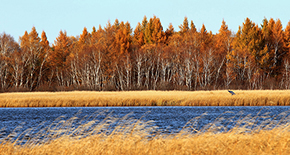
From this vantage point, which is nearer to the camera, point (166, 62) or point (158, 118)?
point (158, 118)

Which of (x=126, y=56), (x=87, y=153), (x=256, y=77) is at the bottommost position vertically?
(x=87, y=153)

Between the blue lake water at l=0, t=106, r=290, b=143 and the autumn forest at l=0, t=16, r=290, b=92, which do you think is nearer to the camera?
the blue lake water at l=0, t=106, r=290, b=143

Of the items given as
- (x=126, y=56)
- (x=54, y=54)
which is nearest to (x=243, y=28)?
(x=126, y=56)

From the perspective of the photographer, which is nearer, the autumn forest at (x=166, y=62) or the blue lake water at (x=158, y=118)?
the blue lake water at (x=158, y=118)

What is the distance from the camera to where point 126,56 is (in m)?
65.0

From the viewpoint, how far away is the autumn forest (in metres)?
62.2

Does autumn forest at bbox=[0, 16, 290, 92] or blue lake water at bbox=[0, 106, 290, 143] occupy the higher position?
autumn forest at bbox=[0, 16, 290, 92]

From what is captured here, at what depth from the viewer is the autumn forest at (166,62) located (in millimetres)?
62188

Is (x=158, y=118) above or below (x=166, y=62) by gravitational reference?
below

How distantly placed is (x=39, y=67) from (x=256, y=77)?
41767 millimetres

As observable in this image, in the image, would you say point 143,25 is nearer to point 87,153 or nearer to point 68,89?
point 68,89

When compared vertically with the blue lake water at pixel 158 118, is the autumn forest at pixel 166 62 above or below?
above

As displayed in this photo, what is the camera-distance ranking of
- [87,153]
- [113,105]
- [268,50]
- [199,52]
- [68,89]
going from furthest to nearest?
[268,50] → [199,52] → [68,89] → [113,105] → [87,153]

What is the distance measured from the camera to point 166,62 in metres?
64.1
